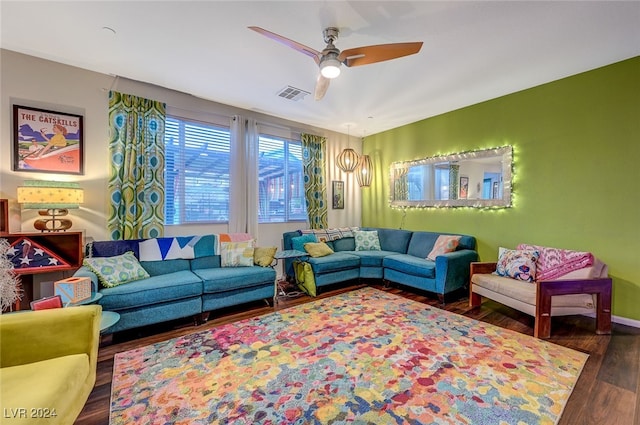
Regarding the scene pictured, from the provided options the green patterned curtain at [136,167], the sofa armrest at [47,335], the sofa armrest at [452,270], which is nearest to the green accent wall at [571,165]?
the sofa armrest at [452,270]

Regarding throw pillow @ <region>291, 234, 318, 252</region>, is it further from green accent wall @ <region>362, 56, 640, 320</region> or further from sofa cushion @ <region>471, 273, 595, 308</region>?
sofa cushion @ <region>471, 273, 595, 308</region>

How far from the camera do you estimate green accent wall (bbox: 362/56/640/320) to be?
293 cm

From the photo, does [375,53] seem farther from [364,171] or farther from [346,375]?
[364,171]

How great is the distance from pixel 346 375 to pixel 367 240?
315cm

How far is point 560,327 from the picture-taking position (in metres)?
2.94

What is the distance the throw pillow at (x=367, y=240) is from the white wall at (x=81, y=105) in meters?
2.55

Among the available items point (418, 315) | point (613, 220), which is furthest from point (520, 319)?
point (613, 220)

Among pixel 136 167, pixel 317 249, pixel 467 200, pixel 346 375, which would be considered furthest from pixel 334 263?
pixel 136 167

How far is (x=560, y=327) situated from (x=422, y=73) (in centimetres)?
314

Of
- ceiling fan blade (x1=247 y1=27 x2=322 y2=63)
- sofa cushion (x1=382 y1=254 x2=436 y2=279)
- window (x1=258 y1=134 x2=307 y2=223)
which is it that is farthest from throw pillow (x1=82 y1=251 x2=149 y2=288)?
sofa cushion (x1=382 y1=254 x2=436 y2=279)

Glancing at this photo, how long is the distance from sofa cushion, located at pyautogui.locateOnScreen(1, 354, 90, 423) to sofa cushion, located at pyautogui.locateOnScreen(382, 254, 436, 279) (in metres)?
3.56

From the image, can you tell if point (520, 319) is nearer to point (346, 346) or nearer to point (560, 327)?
point (560, 327)

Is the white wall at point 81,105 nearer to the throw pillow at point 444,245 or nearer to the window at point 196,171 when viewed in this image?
the window at point 196,171

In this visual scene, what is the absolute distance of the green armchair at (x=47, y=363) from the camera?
44.4 inches
